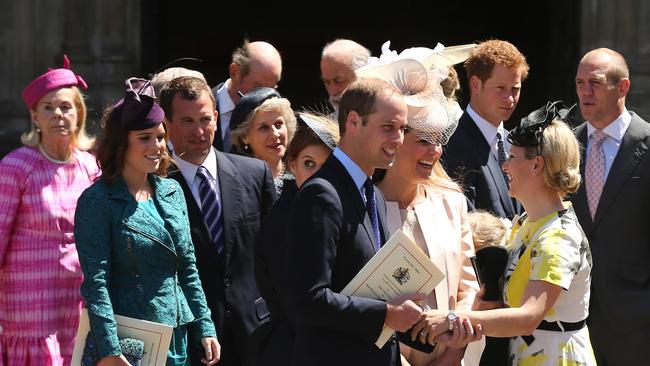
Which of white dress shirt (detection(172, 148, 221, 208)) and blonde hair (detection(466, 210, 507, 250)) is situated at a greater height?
white dress shirt (detection(172, 148, 221, 208))

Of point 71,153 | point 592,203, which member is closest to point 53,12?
point 71,153

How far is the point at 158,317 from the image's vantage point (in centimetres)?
511

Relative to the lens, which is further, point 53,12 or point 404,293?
point 53,12

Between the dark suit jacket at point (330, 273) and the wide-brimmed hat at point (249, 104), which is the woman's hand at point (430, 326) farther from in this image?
the wide-brimmed hat at point (249, 104)

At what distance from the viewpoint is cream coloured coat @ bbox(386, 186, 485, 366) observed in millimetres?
5145

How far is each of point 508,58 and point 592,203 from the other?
2.77 feet

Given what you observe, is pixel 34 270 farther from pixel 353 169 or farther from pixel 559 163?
pixel 559 163

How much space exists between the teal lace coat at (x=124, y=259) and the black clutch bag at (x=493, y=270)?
1.16m

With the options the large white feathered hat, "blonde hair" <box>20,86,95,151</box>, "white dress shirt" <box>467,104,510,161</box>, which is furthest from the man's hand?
"blonde hair" <box>20,86,95,151</box>

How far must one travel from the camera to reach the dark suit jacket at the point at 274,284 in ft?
14.9

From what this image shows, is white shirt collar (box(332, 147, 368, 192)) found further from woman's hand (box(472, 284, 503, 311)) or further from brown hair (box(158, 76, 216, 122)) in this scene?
brown hair (box(158, 76, 216, 122))

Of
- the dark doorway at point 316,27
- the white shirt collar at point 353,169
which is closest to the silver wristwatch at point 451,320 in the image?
the white shirt collar at point 353,169

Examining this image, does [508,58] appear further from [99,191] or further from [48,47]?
[48,47]

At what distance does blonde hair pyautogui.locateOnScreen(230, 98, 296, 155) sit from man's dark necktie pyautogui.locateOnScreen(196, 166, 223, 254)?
69cm
